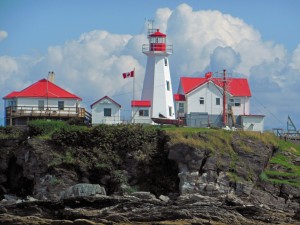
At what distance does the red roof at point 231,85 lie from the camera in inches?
3701

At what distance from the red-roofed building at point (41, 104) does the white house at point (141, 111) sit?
3.89m

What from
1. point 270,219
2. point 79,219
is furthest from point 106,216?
point 270,219

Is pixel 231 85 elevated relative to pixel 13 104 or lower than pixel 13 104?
elevated

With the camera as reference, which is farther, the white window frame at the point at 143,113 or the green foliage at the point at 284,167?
the white window frame at the point at 143,113

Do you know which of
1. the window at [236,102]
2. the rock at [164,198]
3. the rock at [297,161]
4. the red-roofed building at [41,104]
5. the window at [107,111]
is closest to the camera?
the rock at [164,198]

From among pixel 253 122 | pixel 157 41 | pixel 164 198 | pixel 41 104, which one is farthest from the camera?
pixel 157 41

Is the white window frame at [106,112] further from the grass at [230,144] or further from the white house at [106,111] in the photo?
the grass at [230,144]

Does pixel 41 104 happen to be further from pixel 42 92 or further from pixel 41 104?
pixel 42 92

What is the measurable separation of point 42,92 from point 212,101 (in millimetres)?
13367

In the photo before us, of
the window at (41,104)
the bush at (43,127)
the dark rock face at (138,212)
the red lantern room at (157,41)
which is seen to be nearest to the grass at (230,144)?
the dark rock face at (138,212)

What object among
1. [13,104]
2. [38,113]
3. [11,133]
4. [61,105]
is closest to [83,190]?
[11,133]

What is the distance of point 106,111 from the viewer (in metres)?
87.8

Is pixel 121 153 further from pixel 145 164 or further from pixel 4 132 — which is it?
pixel 4 132

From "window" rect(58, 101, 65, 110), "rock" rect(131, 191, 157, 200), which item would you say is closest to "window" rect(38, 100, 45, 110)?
"window" rect(58, 101, 65, 110)
